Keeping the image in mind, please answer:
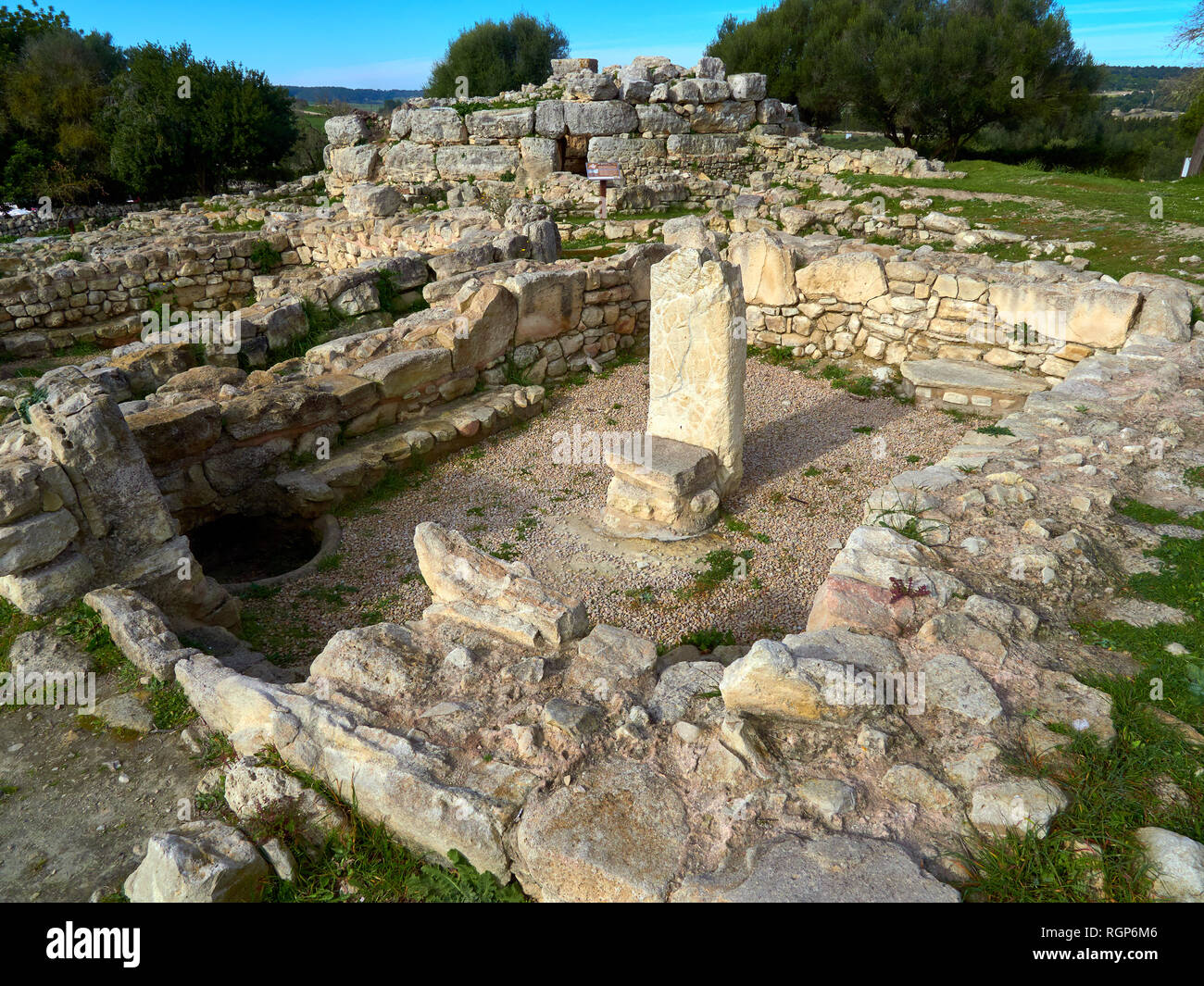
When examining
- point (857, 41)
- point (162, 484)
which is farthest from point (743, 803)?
point (857, 41)

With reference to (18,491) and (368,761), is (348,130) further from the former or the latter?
(368,761)

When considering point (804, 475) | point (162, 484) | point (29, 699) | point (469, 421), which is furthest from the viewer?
point (469, 421)

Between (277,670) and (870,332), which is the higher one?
(870,332)

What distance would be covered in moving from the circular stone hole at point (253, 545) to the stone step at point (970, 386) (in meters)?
6.76

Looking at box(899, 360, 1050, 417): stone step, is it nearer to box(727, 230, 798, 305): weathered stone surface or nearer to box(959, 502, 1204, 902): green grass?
box(727, 230, 798, 305): weathered stone surface

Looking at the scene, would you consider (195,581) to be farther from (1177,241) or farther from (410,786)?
(1177,241)

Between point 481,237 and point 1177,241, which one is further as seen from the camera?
point 481,237

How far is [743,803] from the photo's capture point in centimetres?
296

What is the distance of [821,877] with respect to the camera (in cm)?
260

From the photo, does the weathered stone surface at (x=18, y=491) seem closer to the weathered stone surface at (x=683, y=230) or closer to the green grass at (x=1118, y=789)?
the green grass at (x=1118, y=789)

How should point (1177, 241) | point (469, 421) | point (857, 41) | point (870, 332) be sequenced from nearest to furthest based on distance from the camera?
point (469, 421) → point (870, 332) → point (1177, 241) → point (857, 41)

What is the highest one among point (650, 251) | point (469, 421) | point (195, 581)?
point (650, 251)

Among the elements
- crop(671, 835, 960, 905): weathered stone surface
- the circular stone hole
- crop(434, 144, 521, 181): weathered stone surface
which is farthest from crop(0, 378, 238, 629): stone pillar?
crop(434, 144, 521, 181): weathered stone surface

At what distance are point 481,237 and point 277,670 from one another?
9231 millimetres
